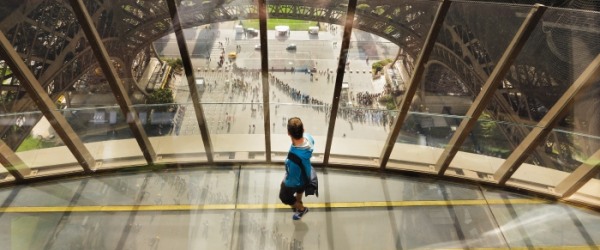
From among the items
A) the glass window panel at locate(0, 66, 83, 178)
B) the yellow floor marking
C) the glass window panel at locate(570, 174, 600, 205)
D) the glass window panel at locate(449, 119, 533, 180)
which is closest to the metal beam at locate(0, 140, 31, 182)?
the glass window panel at locate(0, 66, 83, 178)

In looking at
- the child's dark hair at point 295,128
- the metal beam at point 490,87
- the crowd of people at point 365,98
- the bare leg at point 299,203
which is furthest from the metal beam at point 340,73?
the metal beam at point 490,87

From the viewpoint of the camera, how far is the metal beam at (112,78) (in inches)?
146

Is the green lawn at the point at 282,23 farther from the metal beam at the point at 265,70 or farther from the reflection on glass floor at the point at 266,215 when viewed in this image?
the reflection on glass floor at the point at 266,215

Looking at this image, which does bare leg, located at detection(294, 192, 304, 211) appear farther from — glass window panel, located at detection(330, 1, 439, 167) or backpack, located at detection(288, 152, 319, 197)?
glass window panel, located at detection(330, 1, 439, 167)

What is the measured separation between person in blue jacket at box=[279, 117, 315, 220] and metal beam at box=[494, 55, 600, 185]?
9.59 feet

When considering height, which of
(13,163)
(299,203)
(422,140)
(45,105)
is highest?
(422,140)

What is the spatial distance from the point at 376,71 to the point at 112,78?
2945 millimetres

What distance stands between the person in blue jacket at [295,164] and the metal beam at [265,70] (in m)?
0.77

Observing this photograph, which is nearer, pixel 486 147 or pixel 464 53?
pixel 464 53

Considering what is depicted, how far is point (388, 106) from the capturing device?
5113 mm

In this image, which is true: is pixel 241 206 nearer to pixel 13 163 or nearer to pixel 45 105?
pixel 45 105

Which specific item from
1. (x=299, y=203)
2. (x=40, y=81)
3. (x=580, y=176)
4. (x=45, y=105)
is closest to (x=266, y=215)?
(x=299, y=203)

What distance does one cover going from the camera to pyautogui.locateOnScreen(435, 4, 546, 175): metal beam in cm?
378

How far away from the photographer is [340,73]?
179 inches
